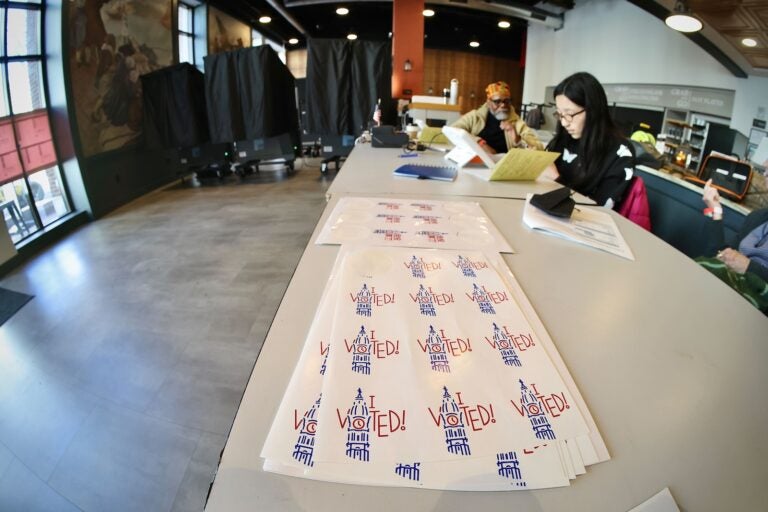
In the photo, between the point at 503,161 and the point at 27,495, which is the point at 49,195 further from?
the point at 503,161

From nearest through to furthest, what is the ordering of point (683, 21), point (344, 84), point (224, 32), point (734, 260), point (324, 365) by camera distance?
point (324, 365) < point (734, 260) < point (683, 21) < point (344, 84) < point (224, 32)

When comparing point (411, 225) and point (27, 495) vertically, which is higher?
point (411, 225)

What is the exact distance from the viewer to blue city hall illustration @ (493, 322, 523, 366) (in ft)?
2.07

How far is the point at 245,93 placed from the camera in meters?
5.77

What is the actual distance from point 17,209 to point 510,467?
203 inches

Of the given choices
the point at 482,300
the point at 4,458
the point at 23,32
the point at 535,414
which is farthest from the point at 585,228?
the point at 23,32

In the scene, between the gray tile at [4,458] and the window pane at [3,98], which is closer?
the gray tile at [4,458]

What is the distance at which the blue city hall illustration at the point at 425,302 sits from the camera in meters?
0.76

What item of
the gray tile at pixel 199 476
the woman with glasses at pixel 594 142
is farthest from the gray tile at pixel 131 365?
the woman with glasses at pixel 594 142

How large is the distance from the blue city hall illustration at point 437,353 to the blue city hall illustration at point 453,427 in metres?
0.06

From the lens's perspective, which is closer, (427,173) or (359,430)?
(359,430)

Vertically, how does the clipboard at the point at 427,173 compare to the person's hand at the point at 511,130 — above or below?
below

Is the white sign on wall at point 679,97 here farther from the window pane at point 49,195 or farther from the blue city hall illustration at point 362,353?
the window pane at point 49,195

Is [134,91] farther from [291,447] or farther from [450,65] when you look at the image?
[450,65]
